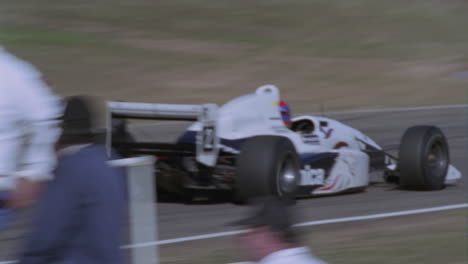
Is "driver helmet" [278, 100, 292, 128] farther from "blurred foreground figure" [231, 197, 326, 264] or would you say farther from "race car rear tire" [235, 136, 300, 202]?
"blurred foreground figure" [231, 197, 326, 264]

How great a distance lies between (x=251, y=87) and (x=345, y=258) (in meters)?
16.8

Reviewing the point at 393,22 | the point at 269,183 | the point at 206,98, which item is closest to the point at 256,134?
the point at 269,183

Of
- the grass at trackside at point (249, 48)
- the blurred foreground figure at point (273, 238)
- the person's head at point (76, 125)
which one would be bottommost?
the blurred foreground figure at point (273, 238)

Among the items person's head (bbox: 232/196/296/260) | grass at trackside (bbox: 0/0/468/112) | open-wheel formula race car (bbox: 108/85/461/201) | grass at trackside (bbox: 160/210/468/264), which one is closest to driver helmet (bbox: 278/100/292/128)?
open-wheel formula race car (bbox: 108/85/461/201)

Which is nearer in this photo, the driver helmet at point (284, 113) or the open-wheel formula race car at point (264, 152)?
the open-wheel formula race car at point (264, 152)

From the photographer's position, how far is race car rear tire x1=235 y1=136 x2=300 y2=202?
7418mm

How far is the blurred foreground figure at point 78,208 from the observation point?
3023mm

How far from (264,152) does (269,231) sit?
184 inches

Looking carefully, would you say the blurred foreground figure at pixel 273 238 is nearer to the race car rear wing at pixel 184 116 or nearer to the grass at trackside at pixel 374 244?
the grass at trackside at pixel 374 244

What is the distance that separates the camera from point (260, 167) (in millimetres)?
A: 7418

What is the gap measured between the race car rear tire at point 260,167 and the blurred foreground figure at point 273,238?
4.50 metres

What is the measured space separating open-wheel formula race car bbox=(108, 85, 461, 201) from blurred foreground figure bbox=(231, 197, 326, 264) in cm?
458

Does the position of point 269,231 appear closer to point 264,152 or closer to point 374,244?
point 374,244

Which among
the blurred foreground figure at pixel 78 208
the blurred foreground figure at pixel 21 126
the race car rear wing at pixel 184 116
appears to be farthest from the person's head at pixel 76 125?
the race car rear wing at pixel 184 116
